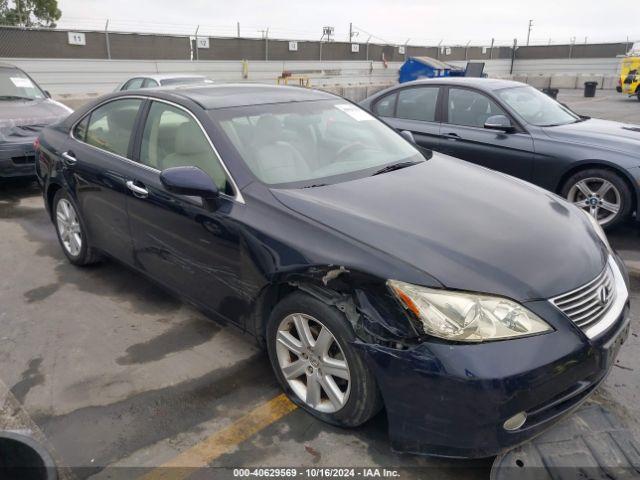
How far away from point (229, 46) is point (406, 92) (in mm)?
21343

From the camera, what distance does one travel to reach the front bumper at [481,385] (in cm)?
201

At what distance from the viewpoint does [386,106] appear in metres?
6.81

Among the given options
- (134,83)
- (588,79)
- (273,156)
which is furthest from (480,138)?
(588,79)

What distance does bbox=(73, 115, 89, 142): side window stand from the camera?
4.29 metres

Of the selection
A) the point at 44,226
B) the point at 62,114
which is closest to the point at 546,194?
the point at 44,226

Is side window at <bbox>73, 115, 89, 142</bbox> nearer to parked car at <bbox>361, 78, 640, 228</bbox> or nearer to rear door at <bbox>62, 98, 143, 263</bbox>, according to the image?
rear door at <bbox>62, 98, 143, 263</bbox>

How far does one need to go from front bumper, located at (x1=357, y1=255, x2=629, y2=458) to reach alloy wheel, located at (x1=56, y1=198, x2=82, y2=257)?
3241 millimetres

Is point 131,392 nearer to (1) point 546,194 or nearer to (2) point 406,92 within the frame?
(1) point 546,194

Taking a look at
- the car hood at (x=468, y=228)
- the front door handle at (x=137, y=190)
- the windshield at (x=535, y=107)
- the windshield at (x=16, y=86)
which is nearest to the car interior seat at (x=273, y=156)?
the car hood at (x=468, y=228)

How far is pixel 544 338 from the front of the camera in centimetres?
210

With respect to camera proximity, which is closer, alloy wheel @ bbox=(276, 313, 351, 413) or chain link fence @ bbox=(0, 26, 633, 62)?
alloy wheel @ bbox=(276, 313, 351, 413)

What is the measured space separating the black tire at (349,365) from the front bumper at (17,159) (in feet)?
18.6

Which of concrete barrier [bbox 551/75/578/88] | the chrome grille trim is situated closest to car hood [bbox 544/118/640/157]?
the chrome grille trim

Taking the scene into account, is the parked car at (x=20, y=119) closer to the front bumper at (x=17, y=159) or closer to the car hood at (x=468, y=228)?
the front bumper at (x=17, y=159)
